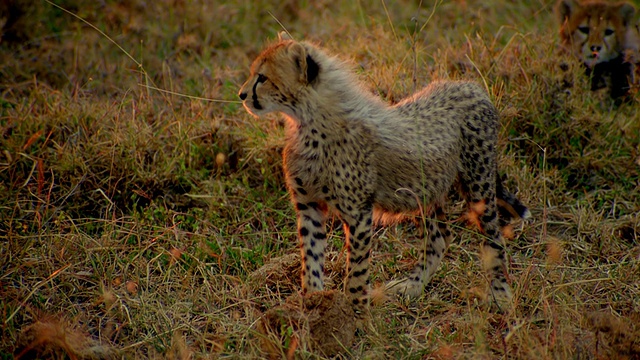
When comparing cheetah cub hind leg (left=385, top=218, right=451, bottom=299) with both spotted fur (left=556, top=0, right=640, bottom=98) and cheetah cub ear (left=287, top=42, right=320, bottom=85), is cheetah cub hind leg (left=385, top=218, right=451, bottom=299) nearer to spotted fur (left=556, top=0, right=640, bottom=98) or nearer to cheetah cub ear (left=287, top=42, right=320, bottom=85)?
cheetah cub ear (left=287, top=42, right=320, bottom=85)

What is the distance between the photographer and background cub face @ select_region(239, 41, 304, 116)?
3.46 m

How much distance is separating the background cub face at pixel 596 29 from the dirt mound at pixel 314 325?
3.08 meters

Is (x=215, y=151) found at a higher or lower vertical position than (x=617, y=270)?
lower

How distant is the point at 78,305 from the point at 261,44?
3395 mm

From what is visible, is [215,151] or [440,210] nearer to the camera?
[440,210]

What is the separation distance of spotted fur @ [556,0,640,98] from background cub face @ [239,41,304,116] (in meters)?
2.70

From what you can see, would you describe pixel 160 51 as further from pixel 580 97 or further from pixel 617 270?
pixel 617 270

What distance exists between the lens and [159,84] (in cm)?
572

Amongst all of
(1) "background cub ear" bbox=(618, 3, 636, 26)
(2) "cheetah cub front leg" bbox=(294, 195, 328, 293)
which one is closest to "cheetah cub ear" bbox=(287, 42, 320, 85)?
(2) "cheetah cub front leg" bbox=(294, 195, 328, 293)

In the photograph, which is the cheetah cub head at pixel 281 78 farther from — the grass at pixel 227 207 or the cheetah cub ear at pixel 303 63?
the grass at pixel 227 207

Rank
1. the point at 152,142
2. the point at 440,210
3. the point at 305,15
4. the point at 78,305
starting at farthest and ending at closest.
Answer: the point at 305,15
the point at 152,142
the point at 440,210
the point at 78,305

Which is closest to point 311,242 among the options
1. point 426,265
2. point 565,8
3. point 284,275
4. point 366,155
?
point 284,275

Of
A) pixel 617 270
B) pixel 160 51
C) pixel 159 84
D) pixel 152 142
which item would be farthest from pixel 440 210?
pixel 160 51

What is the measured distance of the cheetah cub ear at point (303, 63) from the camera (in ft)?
11.3
